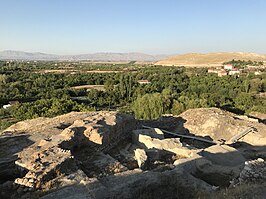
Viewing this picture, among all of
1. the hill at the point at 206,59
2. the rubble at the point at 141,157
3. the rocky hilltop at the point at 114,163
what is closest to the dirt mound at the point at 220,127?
the rocky hilltop at the point at 114,163

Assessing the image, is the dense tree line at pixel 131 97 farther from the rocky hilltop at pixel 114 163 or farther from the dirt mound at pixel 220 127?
the rocky hilltop at pixel 114 163

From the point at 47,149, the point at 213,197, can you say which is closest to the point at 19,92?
the point at 47,149

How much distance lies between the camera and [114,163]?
26.5 ft

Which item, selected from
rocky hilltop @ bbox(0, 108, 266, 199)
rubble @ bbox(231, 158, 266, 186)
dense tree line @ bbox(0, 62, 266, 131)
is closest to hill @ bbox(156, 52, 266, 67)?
dense tree line @ bbox(0, 62, 266, 131)

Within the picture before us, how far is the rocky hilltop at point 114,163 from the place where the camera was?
6150 mm

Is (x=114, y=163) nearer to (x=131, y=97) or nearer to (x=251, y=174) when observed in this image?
(x=251, y=174)

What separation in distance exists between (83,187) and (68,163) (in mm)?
1733

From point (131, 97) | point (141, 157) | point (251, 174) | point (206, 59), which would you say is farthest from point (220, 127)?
point (206, 59)

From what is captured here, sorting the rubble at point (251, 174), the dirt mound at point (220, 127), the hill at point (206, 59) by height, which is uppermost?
the rubble at point (251, 174)

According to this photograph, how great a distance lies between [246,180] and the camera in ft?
24.6

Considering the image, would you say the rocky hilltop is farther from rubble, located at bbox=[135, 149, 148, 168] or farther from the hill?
the hill

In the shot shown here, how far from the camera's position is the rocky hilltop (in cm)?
615

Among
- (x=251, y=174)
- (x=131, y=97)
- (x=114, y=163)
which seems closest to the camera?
(x=251, y=174)

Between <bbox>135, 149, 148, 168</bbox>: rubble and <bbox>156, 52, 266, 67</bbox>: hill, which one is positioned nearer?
<bbox>135, 149, 148, 168</bbox>: rubble
